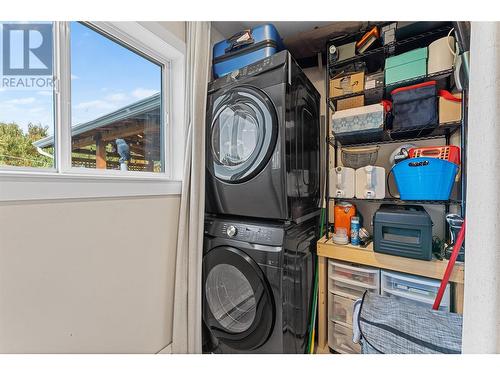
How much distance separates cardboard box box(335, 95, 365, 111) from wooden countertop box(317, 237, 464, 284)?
100 cm

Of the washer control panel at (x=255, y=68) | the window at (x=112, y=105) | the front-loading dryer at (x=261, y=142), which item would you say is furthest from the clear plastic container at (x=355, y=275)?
the window at (x=112, y=105)

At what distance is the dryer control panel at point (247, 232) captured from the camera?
3.73 feet

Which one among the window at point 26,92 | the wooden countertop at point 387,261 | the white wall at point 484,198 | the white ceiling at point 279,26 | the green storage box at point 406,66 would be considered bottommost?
the wooden countertop at point 387,261

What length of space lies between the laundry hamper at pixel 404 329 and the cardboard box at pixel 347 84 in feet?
4.47

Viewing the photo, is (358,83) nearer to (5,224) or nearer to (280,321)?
(280,321)

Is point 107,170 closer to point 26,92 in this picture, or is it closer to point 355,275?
point 26,92

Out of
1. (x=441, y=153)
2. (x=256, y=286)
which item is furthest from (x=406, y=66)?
(x=256, y=286)

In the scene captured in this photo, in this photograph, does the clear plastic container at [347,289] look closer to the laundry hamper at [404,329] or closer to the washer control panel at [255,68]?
the laundry hamper at [404,329]

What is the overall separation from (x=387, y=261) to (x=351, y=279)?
265 mm

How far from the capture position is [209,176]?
1.41m

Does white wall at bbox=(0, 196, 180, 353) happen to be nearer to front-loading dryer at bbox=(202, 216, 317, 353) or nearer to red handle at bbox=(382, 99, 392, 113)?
front-loading dryer at bbox=(202, 216, 317, 353)
